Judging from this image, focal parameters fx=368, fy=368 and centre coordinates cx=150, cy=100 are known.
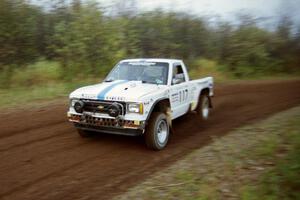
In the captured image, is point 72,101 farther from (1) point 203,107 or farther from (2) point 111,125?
(1) point 203,107

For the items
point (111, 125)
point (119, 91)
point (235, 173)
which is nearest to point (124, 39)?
point (119, 91)

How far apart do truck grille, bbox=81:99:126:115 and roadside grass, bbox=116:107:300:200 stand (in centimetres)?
145

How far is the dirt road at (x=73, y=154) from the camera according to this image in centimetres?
533

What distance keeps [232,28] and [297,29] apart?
548 centimetres

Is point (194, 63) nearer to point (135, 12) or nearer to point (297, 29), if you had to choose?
point (135, 12)

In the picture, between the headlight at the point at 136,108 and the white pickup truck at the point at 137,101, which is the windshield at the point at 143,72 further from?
the headlight at the point at 136,108

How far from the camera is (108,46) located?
17.0 m

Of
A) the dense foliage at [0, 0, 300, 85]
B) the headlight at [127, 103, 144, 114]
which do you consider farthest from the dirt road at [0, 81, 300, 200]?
the dense foliage at [0, 0, 300, 85]

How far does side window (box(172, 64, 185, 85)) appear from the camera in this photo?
322 inches

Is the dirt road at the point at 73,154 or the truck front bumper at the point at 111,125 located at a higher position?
the truck front bumper at the point at 111,125

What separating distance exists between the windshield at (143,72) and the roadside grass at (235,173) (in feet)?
6.10

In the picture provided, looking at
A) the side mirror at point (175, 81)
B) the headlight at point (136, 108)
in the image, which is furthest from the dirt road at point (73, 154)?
the side mirror at point (175, 81)

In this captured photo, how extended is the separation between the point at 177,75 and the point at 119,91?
1.82 meters

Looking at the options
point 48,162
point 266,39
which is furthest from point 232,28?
point 48,162
